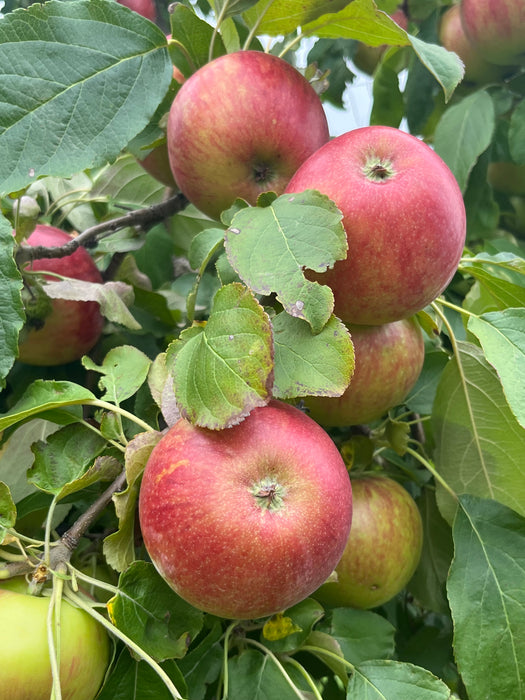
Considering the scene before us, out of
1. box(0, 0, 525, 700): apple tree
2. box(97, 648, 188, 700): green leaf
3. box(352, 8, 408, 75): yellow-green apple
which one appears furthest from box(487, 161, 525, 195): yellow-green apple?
box(97, 648, 188, 700): green leaf

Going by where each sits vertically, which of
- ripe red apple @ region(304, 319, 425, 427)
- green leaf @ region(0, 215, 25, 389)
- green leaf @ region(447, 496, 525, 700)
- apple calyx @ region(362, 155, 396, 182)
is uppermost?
apple calyx @ region(362, 155, 396, 182)

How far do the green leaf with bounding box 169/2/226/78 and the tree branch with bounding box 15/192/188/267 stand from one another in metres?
0.17

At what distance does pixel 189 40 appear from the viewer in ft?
2.54

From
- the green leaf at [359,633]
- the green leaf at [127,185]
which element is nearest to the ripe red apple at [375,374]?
the green leaf at [359,633]

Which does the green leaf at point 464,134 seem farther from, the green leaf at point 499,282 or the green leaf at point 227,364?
the green leaf at point 227,364

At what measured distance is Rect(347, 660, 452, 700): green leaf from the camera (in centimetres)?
59

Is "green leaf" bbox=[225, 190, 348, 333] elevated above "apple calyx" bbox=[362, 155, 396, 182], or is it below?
below

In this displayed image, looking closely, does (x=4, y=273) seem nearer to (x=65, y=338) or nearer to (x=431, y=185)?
(x=65, y=338)

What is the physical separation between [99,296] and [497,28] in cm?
95

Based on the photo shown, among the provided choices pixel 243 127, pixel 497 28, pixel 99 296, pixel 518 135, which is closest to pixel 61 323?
pixel 99 296

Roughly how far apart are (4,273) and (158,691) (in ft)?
1.25


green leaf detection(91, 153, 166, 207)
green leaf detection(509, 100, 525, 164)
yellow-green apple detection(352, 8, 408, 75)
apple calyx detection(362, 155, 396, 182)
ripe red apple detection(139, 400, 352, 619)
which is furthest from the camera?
yellow-green apple detection(352, 8, 408, 75)

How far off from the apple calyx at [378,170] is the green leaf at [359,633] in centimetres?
45

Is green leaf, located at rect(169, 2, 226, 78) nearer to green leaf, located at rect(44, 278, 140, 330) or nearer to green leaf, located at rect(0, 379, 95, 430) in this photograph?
green leaf, located at rect(44, 278, 140, 330)
